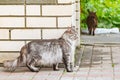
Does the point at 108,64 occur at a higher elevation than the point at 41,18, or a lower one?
lower

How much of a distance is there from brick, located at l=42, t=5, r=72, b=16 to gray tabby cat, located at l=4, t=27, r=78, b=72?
47 cm

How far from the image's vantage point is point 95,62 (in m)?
13.5

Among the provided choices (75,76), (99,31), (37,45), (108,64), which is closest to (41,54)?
(37,45)

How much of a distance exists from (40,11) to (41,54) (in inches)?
40.6

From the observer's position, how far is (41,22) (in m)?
12.6

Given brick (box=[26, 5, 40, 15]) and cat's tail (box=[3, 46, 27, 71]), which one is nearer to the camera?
cat's tail (box=[3, 46, 27, 71])

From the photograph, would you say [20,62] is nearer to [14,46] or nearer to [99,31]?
[14,46]

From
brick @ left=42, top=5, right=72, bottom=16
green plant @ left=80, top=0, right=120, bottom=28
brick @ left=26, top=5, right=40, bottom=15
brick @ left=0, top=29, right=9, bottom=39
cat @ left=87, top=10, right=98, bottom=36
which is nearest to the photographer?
brick @ left=42, top=5, right=72, bottom=16

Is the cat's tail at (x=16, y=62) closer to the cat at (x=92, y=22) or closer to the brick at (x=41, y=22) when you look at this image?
the brick at (x=41, y=22)

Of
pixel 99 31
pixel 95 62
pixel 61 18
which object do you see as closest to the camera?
pixel 61 18

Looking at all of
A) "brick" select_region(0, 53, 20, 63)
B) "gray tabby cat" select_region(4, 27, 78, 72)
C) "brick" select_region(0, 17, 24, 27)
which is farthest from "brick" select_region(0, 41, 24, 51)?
"gray tabby cat" select_region(4, 27, 78, 72)

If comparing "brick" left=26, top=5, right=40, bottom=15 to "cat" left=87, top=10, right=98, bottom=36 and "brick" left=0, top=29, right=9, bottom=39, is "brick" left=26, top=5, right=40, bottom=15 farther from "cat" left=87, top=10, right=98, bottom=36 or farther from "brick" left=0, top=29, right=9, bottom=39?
"cat" left=87, top=10, right=98, bottom=36

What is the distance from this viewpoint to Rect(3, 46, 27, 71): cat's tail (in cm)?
1227

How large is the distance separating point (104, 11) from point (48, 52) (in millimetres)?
9326
